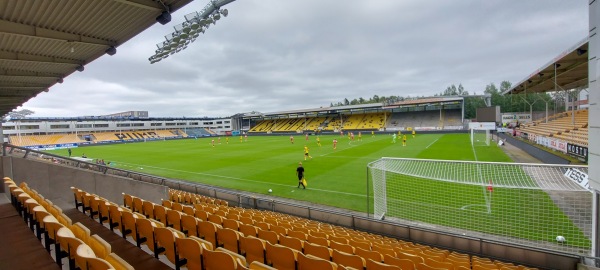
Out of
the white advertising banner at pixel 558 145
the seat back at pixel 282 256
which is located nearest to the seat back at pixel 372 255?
the seat back at pixel 282 256

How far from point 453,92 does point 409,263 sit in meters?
138

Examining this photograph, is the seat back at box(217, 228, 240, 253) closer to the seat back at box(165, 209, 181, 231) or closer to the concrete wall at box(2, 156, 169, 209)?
the seat back at box(165, 209, 181, 231)

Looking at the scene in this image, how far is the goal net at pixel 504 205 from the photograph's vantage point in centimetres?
853

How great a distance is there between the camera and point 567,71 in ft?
77.0

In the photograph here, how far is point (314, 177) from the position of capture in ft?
61.7

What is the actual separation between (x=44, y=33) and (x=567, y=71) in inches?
1268

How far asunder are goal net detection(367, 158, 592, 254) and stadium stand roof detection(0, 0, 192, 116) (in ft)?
25.6

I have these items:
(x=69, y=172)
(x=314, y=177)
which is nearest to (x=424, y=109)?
(x=314, y=177)

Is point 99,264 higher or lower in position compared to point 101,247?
higher

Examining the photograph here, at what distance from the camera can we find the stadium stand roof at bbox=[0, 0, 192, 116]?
197 inches

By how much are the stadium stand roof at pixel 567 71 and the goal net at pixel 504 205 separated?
32.0ft

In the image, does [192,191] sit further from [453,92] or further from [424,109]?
[453,92]

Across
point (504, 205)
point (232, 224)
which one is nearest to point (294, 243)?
point (232, 224)

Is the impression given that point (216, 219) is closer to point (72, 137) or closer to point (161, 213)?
point (161, 213)
